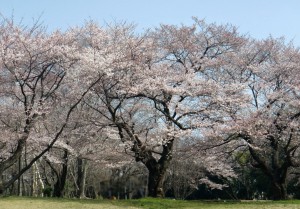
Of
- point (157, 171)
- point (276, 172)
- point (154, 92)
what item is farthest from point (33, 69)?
point (276, 172)

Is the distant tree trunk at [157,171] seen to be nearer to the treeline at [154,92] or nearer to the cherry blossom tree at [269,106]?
the treeline at [154,92]

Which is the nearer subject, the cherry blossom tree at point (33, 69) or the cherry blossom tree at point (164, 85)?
the cherry blossom tree at point (33, 69)

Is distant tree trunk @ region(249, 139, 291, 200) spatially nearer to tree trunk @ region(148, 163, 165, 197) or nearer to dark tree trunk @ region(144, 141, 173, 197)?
dark tree trunk @ region(144, 141, 173, 197)

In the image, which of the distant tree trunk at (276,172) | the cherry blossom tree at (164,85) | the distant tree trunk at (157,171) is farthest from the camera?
the distant tree trunk at (276,172)

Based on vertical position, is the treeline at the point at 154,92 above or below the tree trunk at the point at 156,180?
above

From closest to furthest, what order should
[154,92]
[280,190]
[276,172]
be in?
[154,92]
[280,190]
[276,172]

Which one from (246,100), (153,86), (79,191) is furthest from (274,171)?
(79,191)

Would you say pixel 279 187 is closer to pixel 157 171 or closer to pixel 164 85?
pixel 157 171

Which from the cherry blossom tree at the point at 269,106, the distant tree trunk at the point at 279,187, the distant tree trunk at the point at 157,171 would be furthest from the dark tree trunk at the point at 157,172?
the distant tree trunk at the point at 279,187

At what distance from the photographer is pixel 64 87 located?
22.4m

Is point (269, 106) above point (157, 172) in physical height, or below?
above

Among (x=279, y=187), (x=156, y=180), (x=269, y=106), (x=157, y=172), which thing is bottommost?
(x=279, y=187)

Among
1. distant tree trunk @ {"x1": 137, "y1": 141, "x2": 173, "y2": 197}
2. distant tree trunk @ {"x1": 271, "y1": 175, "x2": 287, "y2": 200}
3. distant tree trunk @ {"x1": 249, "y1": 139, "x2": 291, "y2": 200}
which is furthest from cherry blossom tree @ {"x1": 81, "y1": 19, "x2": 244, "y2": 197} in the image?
distant tree trunk @ {"x1": 271, "y1": 175, "x2": 287, "y2": 200}

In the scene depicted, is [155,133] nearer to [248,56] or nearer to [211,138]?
[211,138]
